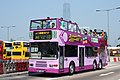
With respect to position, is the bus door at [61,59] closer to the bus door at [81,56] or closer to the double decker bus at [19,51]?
the bus door at [81,56]

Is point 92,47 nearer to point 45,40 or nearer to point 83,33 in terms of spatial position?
point 83,33

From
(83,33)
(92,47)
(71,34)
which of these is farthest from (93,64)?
(71,34)

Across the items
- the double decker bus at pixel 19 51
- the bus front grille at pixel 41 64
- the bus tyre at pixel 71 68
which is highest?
the double decker bus at pixel 19 51

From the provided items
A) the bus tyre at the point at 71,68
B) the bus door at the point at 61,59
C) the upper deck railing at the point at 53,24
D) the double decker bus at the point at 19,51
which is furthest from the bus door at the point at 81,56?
the double decker bus at the point at 19,51

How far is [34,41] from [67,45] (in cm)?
242

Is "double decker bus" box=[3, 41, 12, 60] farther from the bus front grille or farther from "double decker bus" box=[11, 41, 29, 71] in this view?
the bus front grille

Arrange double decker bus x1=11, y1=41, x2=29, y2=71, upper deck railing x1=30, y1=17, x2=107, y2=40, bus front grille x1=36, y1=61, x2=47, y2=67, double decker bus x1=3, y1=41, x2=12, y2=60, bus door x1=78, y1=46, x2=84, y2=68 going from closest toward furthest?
bus front grille x1=36, y1=61, x2=47, y2=67
upper deck railing x1=30, y1=17, x2=107, y2=40
bus door x1=78, y1=46, x2=84, y2=68
double decker bus x1=3, y1=41, x2=12, y2=60
double decker bus x1=11, y1=41, x2=29, y2=71

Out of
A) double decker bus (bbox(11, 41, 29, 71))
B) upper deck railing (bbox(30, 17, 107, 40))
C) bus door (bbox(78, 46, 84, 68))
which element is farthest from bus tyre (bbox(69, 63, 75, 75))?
double decker bus (bbox(11, 41, 29, 71))

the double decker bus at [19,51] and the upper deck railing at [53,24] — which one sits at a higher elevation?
the upper deck railing at [53,24]

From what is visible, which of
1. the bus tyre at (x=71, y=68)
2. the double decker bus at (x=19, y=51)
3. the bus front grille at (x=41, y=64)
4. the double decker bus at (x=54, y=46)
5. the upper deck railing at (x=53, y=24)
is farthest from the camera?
the double decker bus at (x=19, y=51)

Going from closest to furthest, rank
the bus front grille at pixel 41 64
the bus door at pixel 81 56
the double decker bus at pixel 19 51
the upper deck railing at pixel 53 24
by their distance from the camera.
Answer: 1. the bus front grille at pixel 41 64
2. the upper deck railing at pixel 53 24
3. the bus door at pixel 81 56
4. the double decker bus at pixel 19 51

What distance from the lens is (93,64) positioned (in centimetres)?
2795

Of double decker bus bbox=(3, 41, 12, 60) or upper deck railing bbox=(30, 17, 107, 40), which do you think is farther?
double decker bus bbox=(3, 41, 12, 60)

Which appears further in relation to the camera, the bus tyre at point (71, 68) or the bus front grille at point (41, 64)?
the bus tyre at point (71, 68)
